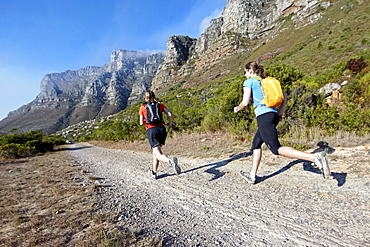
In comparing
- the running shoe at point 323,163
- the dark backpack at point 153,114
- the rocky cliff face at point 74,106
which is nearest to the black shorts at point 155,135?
the dark backpack at point 153,114

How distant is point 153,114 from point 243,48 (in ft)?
303

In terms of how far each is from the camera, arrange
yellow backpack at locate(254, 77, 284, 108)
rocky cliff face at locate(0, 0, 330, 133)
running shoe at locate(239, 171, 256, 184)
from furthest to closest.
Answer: rocky cliff face at locate(0, 0, 330, 133), running shoe at locate(239, 171, 256, 184), yellow backpack at locate(254, 77, 284, 108)

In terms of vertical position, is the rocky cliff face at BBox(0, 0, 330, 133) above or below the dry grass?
above

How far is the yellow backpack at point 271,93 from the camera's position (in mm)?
2615

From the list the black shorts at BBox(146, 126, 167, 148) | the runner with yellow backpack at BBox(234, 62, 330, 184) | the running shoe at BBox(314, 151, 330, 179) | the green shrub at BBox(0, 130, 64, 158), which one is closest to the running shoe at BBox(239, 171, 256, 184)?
the runner with yellow backpack at BBox(234, 62, 330, 184)

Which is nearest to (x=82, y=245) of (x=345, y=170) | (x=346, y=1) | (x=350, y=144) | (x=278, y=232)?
(x=278, y=232)

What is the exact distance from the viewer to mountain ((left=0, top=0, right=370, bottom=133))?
29509mm

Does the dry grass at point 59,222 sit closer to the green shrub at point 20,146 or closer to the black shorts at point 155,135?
the black shorts at point 155,135

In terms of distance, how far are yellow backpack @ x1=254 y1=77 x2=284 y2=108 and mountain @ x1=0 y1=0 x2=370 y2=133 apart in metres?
19.8

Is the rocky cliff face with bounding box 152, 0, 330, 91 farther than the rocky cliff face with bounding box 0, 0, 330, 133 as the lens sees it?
No

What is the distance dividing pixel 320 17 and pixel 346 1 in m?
A: 5.94

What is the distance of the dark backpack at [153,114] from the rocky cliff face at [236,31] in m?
65.4

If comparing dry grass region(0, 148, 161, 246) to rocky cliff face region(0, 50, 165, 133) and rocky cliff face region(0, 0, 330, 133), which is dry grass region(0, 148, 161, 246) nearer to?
rocky cliff face region(0, 0, 330, 133)

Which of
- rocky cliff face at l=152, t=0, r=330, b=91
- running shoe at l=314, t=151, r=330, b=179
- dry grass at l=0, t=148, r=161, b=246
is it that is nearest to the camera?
dry grass at l=0, t=148, r=161, b=246
